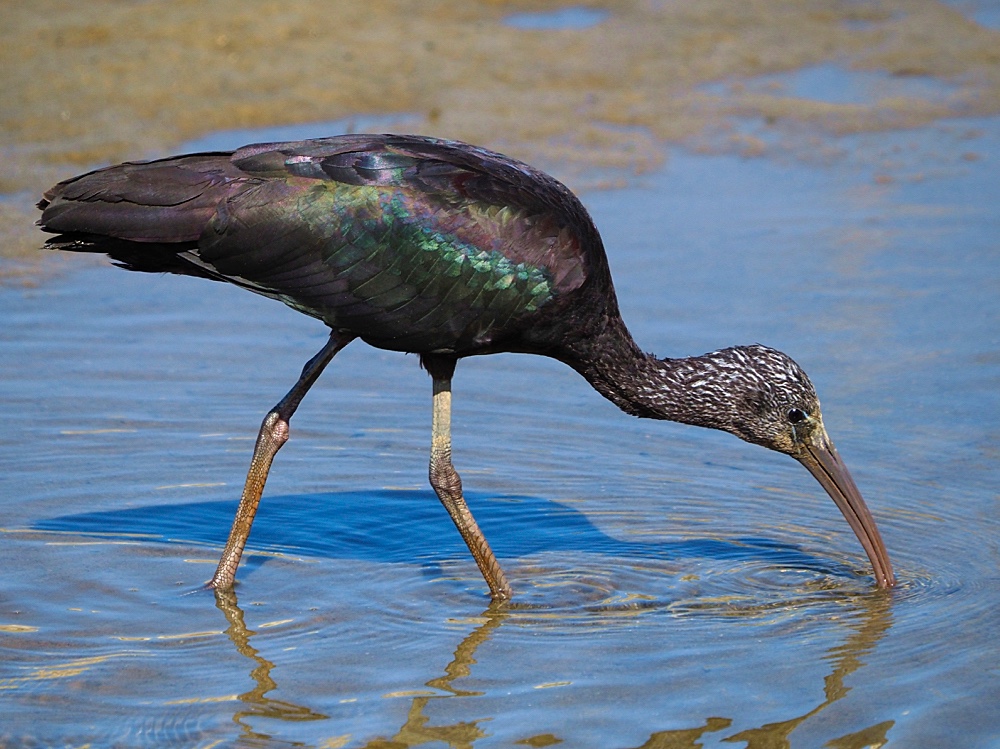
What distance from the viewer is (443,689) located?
5238 millimetres

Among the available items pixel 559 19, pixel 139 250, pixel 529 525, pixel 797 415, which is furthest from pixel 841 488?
pixel 559 19

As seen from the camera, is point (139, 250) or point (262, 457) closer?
point (139, 250)

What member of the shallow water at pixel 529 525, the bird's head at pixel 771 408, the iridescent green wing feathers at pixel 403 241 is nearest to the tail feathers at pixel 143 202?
the iridescent green wing feathers at pixel 403 241

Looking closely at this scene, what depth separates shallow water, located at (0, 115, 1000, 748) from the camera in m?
5.11

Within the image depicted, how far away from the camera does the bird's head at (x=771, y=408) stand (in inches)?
243

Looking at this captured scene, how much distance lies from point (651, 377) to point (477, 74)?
7.19 meters

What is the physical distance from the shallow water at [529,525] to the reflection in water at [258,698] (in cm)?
1

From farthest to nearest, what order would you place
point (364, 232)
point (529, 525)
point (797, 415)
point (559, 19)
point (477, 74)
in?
point (559, 19)
point (477, 74)
point (529, 525)
point (797, 415)
point (364, 232)

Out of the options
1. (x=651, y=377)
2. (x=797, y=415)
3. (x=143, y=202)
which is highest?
(x=143, y=202)

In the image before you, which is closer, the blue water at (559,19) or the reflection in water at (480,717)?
the reflection in water at (480,717)

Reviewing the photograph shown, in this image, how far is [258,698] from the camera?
5.15 metres

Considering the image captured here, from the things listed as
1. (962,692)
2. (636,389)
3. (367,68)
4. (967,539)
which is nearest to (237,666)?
(636,389)

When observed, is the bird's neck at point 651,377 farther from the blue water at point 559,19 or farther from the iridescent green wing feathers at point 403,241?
the blue water at point 559,19

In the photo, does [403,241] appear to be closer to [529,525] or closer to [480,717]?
[529,525]
